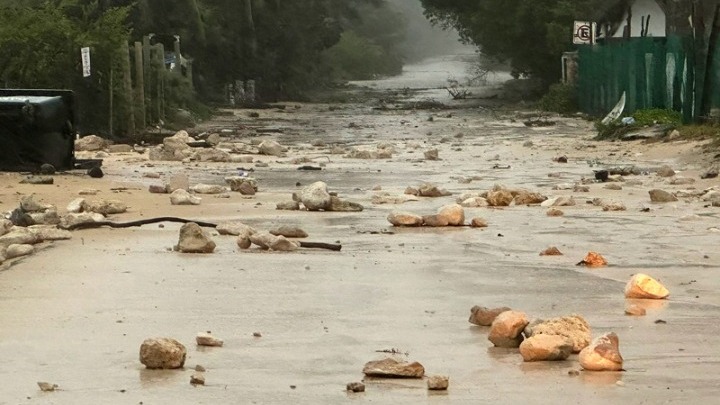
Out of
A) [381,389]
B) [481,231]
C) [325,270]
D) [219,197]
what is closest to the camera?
[381,389]

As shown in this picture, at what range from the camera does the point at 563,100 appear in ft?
134

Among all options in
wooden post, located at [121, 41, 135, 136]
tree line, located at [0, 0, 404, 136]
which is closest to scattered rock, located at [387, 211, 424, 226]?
tree line, located at [0, 0, 404, 136]

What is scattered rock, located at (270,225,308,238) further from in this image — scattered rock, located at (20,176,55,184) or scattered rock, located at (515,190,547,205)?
scattered rock, located at (20,176,55,184)

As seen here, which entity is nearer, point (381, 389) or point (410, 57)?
point (381, 389)

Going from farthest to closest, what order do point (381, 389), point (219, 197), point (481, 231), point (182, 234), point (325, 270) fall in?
1. point (219, 197)
2. point (481, 231)
3. point (182, 234)
4. point (325, 270)
5. point (381, 389)

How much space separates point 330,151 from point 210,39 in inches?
897

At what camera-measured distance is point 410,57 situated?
16288 centimetres

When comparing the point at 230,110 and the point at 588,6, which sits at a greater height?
the point at 588,6

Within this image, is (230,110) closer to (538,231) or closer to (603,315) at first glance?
(538,231)

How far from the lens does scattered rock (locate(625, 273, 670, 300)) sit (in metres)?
8.92

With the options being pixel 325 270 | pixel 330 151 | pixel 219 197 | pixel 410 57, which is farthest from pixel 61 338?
pixel 410 57

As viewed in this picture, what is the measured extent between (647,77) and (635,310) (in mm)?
22257

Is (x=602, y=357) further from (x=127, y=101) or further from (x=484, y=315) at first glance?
(x=127, y=101)

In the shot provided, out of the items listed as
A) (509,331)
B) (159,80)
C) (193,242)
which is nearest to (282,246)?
(193,242)
